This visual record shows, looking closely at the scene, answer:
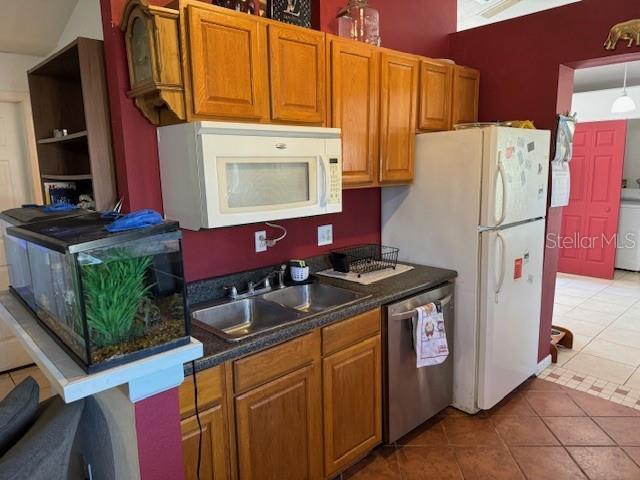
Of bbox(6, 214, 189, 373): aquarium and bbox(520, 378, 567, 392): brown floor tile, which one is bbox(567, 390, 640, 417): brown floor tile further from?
bbox(6, 214, 189, 373): aquarium

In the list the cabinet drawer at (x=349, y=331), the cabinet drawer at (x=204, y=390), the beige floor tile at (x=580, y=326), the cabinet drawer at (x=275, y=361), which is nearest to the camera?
the cabinet drawer at (x=204, y=390)

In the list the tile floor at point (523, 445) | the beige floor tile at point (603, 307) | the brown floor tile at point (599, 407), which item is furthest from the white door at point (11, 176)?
the beige floor tile at point (603, 307)

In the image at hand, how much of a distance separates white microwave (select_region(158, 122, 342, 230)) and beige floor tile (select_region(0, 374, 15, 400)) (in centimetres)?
228

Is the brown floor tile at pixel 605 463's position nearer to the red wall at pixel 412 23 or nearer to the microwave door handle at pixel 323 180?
the microwave door handle at pixel 323 180

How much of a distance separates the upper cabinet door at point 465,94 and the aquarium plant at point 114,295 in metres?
2.41

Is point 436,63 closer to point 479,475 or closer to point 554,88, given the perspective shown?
point 554,88

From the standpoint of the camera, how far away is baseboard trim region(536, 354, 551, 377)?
3227mm

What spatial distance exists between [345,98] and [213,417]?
62.7 inches

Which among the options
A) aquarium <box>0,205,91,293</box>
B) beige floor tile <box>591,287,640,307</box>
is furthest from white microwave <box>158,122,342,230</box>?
beige floor tile <box>591,287,640,307</box>

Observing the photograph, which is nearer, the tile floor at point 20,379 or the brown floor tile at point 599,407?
the brown floor tile at point 599,407

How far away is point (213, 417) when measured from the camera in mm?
1605

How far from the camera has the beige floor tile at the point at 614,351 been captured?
11.3 ft

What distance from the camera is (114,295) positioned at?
42.3 inches

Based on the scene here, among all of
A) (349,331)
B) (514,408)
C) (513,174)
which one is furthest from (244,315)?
(514,408)
